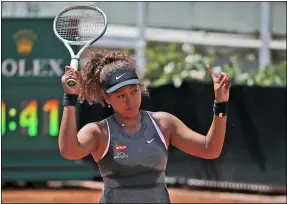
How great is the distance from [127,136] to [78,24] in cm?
84

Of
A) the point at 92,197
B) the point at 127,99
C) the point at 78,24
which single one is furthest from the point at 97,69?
the point at 92,197

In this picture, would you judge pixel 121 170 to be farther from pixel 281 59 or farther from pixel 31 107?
pixel 281 59

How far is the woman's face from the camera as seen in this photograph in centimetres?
300

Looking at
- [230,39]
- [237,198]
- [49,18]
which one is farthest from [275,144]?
[230,39]

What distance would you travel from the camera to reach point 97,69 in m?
3.15

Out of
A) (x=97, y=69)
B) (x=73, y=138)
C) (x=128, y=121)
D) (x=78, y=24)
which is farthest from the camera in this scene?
(x=78, y=24)

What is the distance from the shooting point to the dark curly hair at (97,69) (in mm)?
3129

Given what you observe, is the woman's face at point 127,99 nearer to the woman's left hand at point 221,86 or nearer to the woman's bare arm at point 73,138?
the woman's bare arm at point 73,138

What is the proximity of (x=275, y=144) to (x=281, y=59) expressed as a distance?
14.0 feet

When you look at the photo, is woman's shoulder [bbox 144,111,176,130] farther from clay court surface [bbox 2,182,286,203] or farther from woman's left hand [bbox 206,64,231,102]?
clay court surface [bbox 2,182,286,203]

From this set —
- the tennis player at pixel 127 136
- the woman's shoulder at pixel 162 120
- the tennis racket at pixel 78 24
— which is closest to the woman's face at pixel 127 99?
the tennis player at pixel 127 136

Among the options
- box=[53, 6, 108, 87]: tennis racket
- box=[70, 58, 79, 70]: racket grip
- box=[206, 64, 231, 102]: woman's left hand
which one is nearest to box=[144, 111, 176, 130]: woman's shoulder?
box=[206, 64, 231, 102]: woman's left hand

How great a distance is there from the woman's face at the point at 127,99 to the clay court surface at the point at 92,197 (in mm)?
6528

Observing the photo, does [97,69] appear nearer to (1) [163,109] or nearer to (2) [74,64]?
(2) [74,64]
